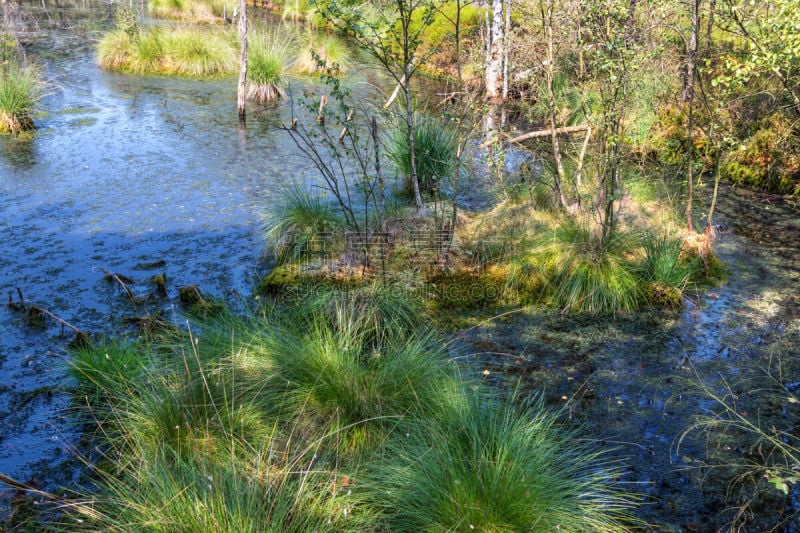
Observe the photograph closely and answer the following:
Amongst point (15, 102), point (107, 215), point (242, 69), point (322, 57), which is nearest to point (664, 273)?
point (107, 215)

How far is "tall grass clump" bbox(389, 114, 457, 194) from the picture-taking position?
761 cm

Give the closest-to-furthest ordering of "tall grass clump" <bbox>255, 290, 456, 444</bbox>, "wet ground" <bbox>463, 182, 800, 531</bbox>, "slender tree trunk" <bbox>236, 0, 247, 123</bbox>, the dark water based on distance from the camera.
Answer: "wet ground" <bbox>463, 182, 800, 531</bbox> < "tall grass clump" <bbox>255, 290, 456, 444</bbox> < the dark water < "slender tree trunk" <bbox>236, 0, 247, 123</bbox>

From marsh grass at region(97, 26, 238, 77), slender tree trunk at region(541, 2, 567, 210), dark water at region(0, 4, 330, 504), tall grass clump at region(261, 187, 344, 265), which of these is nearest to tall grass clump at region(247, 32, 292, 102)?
dark water at region(0, 4, 330, 504)

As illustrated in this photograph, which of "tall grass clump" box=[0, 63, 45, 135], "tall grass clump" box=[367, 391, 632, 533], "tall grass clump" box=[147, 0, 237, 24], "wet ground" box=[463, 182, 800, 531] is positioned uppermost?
"tall grass clump" box=[147, 0, 237, 24]

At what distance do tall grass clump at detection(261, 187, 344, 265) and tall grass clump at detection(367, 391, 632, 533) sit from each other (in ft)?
10.5

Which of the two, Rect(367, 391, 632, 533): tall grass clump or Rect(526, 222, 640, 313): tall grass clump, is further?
Rect(526, 222, 640, 313): tall grass clump

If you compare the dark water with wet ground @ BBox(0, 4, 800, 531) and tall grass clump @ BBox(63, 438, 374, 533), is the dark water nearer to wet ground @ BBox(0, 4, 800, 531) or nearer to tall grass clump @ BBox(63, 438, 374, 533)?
wet ground @ BBox(0, 4, 800, 531)

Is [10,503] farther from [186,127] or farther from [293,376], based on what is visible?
[186,127]

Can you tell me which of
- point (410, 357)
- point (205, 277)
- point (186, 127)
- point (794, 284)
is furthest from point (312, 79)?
point (410, 357)

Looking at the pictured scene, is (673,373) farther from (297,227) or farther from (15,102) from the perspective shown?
(15,102)

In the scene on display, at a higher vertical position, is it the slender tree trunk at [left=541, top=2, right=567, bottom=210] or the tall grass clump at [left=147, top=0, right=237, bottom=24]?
the tall grass clump at [left=147, top=0, right=237, bottom=24]

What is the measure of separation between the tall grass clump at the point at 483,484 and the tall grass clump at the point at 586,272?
2351 millimetres

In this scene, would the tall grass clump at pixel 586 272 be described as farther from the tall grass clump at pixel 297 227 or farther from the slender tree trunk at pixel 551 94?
the tall grass clump at pixel 297 227

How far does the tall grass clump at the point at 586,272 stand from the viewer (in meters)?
5.42
